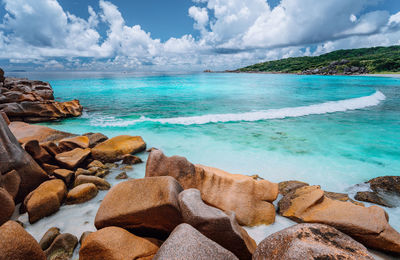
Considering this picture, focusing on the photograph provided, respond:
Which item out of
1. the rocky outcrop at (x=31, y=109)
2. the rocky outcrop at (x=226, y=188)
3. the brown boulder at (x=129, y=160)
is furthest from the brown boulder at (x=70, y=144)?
the rocky outcrop at (x=31, y=109)

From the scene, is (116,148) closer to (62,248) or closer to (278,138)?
(62,248)

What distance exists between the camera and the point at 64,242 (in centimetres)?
295

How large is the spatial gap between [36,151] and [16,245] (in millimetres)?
3607

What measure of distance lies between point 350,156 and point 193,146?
19.2 ft

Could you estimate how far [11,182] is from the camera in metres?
3.85

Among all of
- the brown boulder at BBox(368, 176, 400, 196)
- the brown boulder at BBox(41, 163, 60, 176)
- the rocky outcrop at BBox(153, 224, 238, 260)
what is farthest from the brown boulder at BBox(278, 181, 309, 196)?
the brown boulder at BBox(41, 163, 60, 176)

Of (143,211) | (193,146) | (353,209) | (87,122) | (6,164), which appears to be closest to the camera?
(143,211)

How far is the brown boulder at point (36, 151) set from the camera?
5.01 metres

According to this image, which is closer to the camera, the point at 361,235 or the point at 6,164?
the point at 361,235

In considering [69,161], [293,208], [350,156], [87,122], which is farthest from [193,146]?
[87,122]

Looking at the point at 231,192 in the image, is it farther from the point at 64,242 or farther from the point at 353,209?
the point at 64,242

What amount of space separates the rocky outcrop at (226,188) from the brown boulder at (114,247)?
5.08 ft

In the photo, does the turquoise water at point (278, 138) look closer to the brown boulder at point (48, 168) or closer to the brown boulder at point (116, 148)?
the brown boulder at point (116, 148)

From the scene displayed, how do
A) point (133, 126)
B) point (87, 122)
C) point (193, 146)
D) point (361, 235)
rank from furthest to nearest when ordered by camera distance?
point (87, 122) < point (133, 126) < point (193, 146) < point (361, 235)
